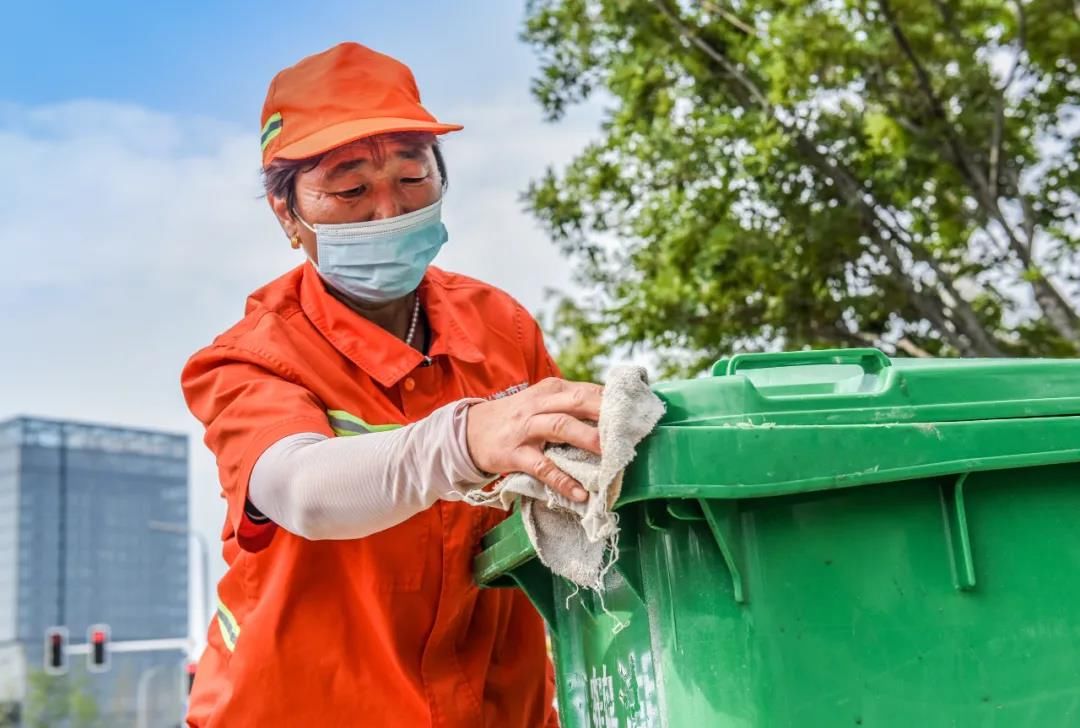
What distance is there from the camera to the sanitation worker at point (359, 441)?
221 cm

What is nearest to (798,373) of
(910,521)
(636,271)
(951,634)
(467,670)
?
(910,521)

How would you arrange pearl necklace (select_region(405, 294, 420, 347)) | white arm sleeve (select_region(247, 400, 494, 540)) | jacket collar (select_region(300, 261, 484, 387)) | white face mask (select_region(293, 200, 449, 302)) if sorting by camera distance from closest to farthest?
white arm sleeve (select_region(247, 400, 494, 540)) → jacket collar (select_region(300, 261, 484, 387)) → white face mask (select_region(293, 200, 449, 302)) → pearl necklace (select_region(405, 294, 420, 347))

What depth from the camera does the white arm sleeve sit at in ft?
6.68

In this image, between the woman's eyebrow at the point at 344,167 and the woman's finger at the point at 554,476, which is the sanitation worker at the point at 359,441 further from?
the woman's finger at the point at 554,476

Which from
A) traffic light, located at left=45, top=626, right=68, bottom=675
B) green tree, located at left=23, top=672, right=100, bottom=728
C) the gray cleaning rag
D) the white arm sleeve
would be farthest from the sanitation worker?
green tree, located at left=23, top=672, right=100, bottom=728

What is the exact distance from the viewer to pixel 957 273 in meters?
9.89

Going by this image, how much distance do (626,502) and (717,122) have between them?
25.6 feet

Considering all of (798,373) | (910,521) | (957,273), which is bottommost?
(910,521)

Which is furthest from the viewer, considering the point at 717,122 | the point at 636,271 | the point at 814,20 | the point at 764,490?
the point at 636,271

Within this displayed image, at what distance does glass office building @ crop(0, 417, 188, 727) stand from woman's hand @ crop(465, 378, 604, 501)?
100555 mm

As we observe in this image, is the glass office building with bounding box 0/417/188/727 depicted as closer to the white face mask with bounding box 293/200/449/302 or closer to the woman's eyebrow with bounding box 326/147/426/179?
the white face mask with bounding box 293/200/449/302

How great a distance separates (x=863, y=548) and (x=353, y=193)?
1.37 meters

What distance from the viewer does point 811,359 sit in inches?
83.0

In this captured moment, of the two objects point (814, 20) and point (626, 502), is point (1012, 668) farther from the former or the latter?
point (814, 20)
